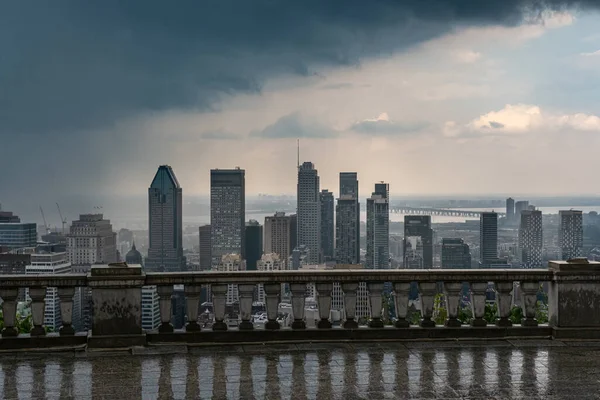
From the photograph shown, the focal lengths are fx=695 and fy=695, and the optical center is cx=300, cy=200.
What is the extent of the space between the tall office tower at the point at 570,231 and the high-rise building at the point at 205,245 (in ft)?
198

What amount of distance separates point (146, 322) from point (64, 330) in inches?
51.4

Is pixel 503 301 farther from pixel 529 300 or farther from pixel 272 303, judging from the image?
pixel 272 303

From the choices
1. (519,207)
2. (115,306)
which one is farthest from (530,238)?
(115,306)

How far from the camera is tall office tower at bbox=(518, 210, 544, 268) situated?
10592 centimetres

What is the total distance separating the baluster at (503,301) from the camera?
1188 cm

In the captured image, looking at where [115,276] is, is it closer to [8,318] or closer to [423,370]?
[8,318]

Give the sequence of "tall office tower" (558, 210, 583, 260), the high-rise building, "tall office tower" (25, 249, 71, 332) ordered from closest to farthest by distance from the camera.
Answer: "tall office tower" (25, 249, 71, 332), "tall office tower" (558, 210, 583, 260), the high-rise building

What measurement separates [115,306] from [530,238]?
119136mm

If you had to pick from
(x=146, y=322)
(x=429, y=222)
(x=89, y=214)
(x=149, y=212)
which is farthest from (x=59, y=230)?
(x=146, y=322)

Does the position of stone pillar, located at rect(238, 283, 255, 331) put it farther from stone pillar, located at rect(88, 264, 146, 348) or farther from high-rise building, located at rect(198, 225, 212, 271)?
high-rise building, located at rect(198, 225, 212, 271)

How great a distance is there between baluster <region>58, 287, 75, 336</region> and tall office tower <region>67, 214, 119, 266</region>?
87071 millimetres

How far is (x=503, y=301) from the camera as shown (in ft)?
39.1

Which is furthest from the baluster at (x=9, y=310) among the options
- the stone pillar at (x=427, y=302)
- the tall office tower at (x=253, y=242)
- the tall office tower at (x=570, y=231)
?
the tall office tower at (x=253, y=242)

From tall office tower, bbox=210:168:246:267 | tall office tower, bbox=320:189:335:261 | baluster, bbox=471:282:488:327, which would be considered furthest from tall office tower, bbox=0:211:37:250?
baluster, bbox=471:282:488:327
